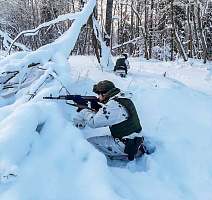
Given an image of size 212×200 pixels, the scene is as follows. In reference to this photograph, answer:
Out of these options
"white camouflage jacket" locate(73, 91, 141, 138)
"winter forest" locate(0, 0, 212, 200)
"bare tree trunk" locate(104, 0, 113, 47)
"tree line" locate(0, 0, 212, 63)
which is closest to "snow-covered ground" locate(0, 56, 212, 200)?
"winter forest" locate(0, 0, 212, 200)

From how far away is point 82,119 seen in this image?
2.45 meters

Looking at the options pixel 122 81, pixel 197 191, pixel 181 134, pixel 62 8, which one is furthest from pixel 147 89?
pixel 62 8

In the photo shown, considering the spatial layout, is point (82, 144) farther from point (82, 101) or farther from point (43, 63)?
point (43, 63)

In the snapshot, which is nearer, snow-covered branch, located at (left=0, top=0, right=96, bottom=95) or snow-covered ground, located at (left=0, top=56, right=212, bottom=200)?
snow-covered ground, located at (left=0, top=56, right=212, bottom=200)

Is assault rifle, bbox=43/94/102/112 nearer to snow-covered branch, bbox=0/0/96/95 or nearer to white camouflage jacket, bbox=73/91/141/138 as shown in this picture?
white camouflage jacket, bbox=73/91/141/138

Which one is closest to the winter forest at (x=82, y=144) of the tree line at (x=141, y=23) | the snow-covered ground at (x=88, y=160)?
the snow-covered ground at (x=88, y=160)

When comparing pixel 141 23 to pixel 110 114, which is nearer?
pixel 110 114

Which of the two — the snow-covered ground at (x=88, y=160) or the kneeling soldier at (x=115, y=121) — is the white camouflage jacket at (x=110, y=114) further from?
the snow-covered ground at (x=88, y=160)

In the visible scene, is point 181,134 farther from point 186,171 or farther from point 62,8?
point 62,8


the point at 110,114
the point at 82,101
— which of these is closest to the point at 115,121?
the point at 110,114

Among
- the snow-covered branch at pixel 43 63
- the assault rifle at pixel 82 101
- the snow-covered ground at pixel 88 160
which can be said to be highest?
the snow-covered branch at pixel 43 63

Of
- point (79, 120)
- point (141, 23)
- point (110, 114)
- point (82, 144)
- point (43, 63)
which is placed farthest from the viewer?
A: point (141, 23)

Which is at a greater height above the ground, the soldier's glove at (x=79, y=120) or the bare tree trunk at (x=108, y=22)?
the bare tree trunk at (x=108, y=22)

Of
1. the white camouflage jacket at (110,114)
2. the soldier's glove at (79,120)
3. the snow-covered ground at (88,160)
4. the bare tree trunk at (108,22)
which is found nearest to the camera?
the snow-covered ground at (88,160)
